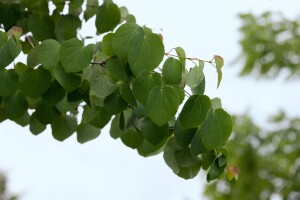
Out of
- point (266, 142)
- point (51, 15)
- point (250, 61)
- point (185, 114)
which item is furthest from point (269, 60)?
point (185, 114)

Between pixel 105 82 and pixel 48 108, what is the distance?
8.6 inches

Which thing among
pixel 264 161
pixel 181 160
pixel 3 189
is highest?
pixel 181 160

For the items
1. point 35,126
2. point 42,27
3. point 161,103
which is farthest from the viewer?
point 42,27

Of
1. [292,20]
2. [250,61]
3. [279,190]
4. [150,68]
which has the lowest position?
[279,190]

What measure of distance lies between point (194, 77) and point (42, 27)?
0.68 m

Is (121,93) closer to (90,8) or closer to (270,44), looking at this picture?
(90,8)

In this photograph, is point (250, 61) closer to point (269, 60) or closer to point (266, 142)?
point (269, 60)

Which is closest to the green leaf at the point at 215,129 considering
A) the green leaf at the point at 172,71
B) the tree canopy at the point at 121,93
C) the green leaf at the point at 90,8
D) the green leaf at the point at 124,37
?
the tree canopy at the point at 121,93

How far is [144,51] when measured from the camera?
1235 mm

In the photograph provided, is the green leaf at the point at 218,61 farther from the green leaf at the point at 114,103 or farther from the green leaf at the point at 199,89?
the green leaf at the point at 114,103

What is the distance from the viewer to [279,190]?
Result: 7.84m

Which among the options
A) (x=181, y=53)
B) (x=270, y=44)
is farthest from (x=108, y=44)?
(x=270, y=44)

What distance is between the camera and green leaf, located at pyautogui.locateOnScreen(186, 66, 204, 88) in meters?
1.27

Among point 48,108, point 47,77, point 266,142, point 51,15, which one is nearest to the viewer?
point 47,77
